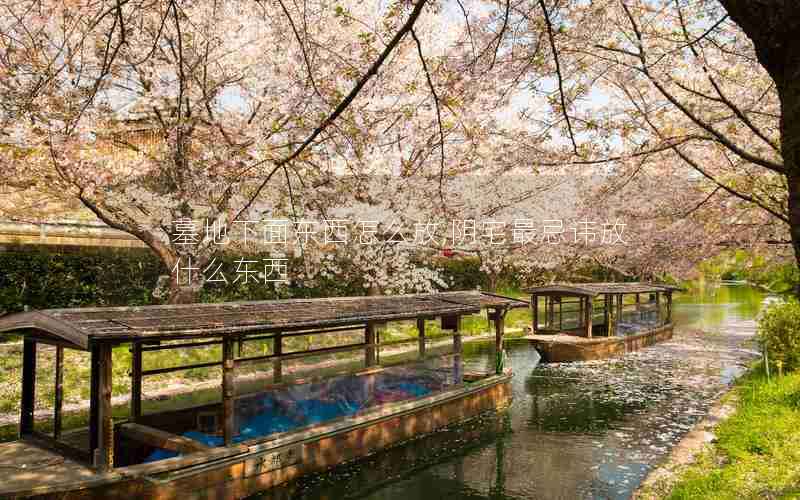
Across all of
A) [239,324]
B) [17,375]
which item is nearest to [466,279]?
[17,375]

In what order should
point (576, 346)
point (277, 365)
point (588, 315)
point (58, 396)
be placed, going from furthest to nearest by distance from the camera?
point (588, 315) < point (576, 346) < point (277, 365) < point (58, 396)

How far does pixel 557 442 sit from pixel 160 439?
7.25 metres

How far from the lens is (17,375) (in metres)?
14.0

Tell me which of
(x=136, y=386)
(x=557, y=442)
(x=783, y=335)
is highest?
(x=783, y=335)

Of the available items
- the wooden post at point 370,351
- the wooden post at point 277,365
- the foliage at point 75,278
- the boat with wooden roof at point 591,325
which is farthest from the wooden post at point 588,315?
the foliage at point 75,278

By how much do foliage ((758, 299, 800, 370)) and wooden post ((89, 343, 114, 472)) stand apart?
13.9m

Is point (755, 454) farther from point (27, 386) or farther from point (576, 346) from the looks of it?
point (576, 346)

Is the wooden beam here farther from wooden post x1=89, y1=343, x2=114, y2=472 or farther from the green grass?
the green grass

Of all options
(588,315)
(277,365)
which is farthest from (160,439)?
(588,315)

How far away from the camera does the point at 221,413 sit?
29.9ft

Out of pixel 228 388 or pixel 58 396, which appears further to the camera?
pixel 228 388

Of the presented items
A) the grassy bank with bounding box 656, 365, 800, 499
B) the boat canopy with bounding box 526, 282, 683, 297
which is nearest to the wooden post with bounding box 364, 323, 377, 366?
the grassy bank with bounding box 656, 365, 800, 499

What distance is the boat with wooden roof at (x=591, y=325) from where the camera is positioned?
20359 mm

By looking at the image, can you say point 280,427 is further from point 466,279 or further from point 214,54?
point 466,279
